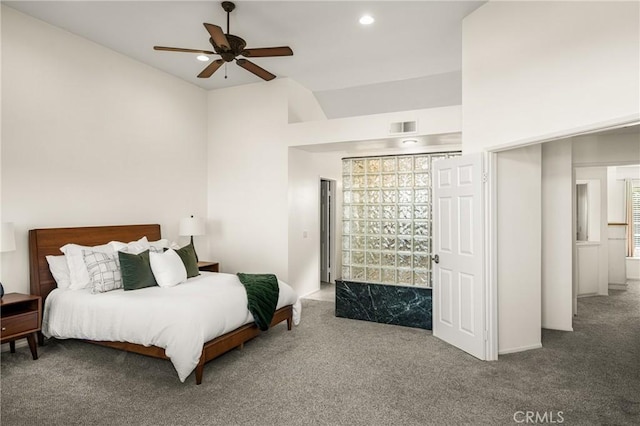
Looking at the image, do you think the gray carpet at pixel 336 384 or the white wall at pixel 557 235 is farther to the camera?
the white wall at pixel 557 235

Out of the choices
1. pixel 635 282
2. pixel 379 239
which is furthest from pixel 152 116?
pixel 635 282

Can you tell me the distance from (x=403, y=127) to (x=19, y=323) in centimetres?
460

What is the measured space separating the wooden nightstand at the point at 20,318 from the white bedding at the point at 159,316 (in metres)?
0.19

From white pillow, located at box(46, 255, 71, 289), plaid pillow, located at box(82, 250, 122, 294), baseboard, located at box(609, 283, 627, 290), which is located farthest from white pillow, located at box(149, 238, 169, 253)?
baseboard, located at box(609, 283, 627, 290)

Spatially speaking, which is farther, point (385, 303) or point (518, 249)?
point (385, 303)

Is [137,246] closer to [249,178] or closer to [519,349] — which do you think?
[249,178]

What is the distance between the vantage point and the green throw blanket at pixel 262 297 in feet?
12.1

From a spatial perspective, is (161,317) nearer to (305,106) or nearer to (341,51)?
(341,51)

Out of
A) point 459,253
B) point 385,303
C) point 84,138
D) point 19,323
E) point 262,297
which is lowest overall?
point 385,303

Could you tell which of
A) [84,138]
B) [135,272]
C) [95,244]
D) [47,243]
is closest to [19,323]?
[47,243]

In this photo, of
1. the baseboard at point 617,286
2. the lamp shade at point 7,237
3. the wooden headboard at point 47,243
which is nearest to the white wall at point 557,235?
the baseboard at point 617,286

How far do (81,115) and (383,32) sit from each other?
12.0ft

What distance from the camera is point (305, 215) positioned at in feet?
20.5

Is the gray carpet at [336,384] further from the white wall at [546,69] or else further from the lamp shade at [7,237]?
the white wall at [546,69]
